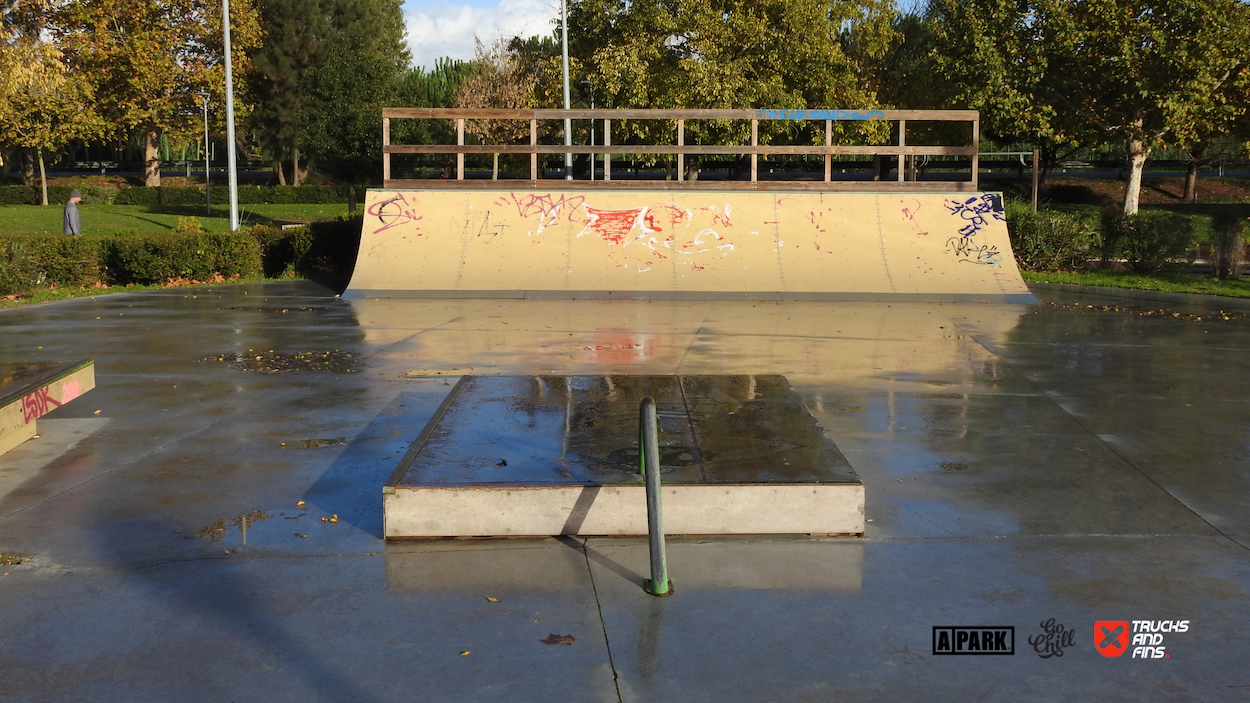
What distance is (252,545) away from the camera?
16.2 feet

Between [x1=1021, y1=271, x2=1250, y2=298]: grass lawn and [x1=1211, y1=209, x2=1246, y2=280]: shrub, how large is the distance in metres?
0.27

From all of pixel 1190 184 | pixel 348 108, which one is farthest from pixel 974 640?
pixel 348 108

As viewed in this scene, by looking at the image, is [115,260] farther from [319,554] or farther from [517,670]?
[517,670]

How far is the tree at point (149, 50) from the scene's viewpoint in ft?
120

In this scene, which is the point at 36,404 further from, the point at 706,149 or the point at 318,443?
the point at 706,149

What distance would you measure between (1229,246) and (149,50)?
1415 inches

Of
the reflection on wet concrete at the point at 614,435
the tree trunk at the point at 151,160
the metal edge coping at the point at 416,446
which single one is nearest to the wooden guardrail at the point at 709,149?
the reflection on wet concrete at the point at 614,435

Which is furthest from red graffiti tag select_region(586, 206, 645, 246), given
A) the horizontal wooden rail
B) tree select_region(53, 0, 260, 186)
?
tree select_region(53, 0, 260, 186)

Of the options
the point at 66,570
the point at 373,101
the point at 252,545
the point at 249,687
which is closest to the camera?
the point at 249,687

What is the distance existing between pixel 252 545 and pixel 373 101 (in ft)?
140

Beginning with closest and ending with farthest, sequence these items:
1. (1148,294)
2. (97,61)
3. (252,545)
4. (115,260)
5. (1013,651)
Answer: (1013,651)
(252,545)
(1148,294)
(115,260)
(97,61)

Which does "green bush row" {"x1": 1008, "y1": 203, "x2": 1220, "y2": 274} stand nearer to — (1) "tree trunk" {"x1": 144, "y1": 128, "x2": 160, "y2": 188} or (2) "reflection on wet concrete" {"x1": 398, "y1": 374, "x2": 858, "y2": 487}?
(2) "reflection on wet concrete" {"x1": 398, "y1": 374, "x2": 858, "y2": 487}

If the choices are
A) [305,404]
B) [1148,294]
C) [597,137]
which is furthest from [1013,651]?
[597,137]

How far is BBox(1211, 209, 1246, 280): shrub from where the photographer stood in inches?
729
